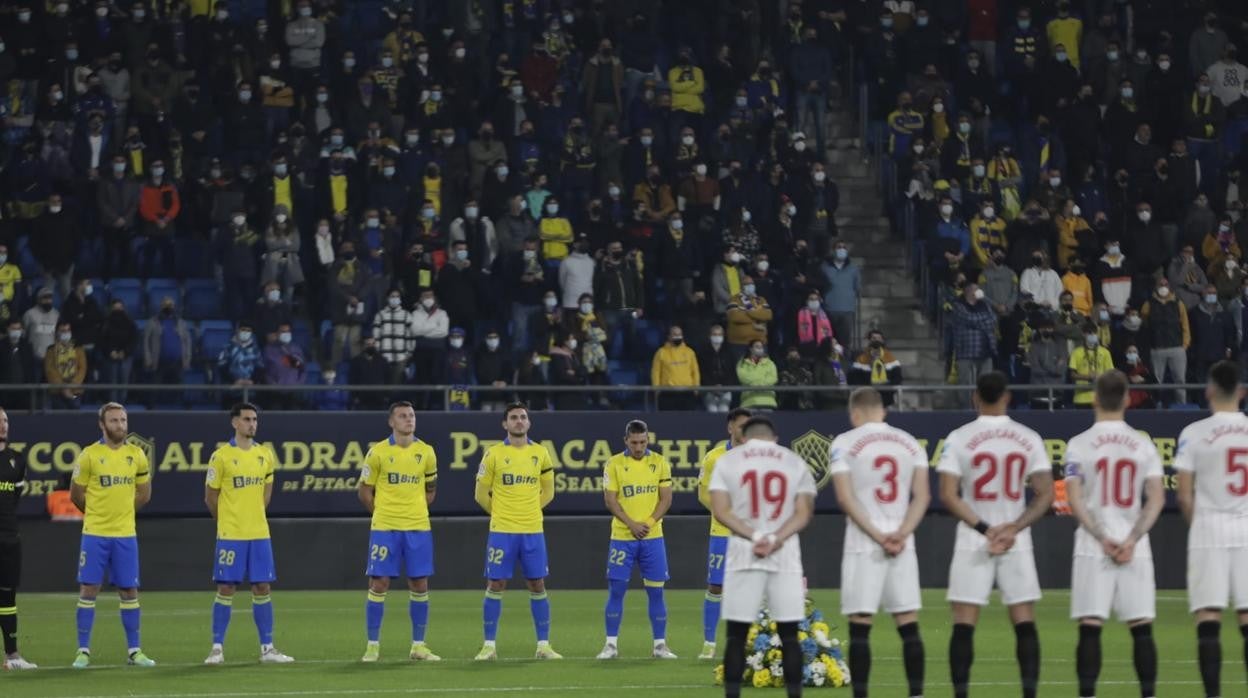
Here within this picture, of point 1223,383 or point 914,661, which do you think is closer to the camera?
point 914,661

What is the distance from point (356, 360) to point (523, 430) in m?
10.3

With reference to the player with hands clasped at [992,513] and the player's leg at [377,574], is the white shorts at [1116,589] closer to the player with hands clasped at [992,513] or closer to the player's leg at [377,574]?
the player with hands clasped at [992,513]

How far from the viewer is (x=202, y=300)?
1247 inches

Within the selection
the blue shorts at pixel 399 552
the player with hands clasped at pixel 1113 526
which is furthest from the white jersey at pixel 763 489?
the blue shorts at pixel 399 552

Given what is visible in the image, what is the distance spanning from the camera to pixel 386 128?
3338 centimetres

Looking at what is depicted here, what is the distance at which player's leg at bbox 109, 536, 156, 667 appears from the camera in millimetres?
19359

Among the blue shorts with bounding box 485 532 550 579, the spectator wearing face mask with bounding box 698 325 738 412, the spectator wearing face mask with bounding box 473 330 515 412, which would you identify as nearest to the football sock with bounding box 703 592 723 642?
the blue shorts with bounding box 485 532 550 579

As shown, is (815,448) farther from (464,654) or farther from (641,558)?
(464,654)

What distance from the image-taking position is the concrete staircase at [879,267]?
34.0 meters

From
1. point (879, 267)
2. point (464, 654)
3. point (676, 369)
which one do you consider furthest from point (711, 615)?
point (879, 267)

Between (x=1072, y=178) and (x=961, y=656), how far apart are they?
23.6 m

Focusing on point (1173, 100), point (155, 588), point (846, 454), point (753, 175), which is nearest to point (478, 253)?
point (753, 175)

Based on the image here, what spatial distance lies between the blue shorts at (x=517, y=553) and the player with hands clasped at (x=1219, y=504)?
7.52m

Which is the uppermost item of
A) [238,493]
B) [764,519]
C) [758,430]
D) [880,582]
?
[758,430]
